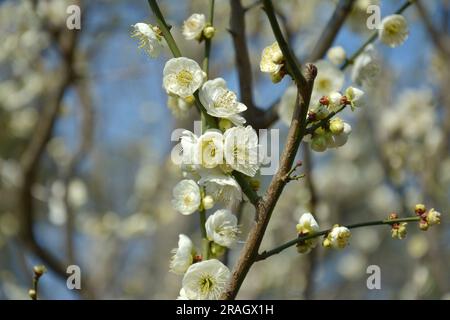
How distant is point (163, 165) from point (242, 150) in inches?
159

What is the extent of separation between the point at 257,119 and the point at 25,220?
1.73m

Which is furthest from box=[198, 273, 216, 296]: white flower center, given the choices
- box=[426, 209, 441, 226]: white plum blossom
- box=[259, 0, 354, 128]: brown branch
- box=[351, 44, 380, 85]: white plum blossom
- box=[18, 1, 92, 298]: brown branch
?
box=[18, 1, 92, 298]: brown branch

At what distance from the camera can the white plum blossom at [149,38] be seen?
4.64 ft

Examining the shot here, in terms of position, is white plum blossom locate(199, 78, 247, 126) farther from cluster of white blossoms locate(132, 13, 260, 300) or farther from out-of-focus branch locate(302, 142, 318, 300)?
out-of-focus branch locate(302, 142, 318, 300)

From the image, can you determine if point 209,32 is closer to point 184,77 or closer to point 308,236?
→ point 184,77

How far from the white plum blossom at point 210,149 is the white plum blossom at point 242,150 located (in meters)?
0.01

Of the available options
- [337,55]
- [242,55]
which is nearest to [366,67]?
[337,55]

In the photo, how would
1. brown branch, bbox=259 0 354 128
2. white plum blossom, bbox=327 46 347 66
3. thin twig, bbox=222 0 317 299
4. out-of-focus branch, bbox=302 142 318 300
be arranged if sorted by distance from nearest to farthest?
thin twig, bbox=222 0 317 299 < white plum blossom, bbox=327 46 347 66 < brown branch, bbox=259 0 354 128 < out-of-focus branch, bbox=302 142 318 300

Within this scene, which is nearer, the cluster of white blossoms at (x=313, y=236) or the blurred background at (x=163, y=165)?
the cluster of white blossoms at (x=313, y=236)

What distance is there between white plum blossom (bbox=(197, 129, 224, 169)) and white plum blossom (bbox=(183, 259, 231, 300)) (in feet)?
0.64

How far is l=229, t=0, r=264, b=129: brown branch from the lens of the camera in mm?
1953

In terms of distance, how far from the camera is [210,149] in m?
1.27

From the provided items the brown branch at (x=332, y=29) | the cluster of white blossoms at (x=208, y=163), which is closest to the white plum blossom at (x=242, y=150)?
the cluster of white blossoms at (x=208, y=163)

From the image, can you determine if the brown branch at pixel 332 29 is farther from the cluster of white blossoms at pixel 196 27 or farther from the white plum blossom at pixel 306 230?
the white plum blossom at pixel 306 230
